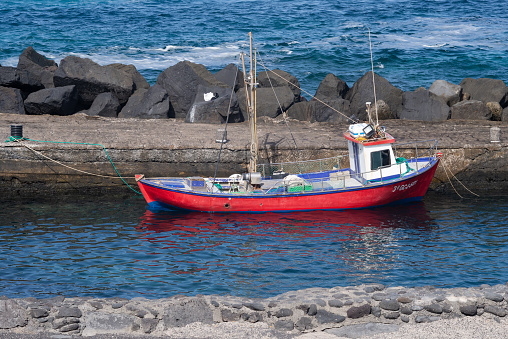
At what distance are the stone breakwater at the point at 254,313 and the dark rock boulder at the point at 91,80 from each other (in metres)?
17.4

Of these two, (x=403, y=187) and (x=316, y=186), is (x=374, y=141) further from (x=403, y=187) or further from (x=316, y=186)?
(x=316, y=186)

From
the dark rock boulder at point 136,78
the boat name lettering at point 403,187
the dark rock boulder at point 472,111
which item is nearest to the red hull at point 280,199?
the boat name lettering at point 403,187

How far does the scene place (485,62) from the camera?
3819 centimetres

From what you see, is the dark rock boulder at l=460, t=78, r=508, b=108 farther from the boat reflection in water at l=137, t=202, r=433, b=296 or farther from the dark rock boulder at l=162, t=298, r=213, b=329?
the dark rock boulder at l=162, t=298, r=213, b=329

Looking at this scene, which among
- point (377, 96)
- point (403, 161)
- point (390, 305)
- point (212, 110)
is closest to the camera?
point (390, 305)

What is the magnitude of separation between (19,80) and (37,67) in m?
4.02

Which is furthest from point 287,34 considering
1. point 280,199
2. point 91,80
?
point 280,199

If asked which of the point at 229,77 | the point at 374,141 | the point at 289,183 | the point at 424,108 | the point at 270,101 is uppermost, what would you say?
the point at 229,77

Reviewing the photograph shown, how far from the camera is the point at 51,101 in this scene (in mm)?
23719

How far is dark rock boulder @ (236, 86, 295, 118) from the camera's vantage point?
24250 millimetres

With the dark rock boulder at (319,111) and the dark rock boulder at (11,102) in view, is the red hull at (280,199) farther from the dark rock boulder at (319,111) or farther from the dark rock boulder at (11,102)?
the dark rock boulder at (11,102)

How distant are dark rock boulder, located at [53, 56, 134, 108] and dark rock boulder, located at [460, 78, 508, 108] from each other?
590 inches

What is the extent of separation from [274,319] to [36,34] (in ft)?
145

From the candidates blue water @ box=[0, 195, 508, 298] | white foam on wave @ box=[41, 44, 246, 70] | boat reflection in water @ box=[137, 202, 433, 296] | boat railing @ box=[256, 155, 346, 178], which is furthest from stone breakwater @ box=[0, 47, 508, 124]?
white foam on wave @ box=[41, 44, 246, 70]
